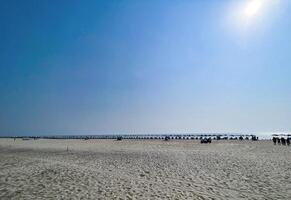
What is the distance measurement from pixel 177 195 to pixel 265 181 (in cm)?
508

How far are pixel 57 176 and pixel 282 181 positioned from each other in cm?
1028

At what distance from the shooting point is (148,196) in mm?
10578

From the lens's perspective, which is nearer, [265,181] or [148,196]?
[148,196]

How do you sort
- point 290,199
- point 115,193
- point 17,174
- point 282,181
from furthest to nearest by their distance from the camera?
1. point 17,174
2. point 282,181
3. point 115,193
4. point 290,199

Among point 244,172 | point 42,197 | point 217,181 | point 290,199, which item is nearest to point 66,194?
point 42,197

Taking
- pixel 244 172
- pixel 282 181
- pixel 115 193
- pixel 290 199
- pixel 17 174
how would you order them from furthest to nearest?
1. pixel 244 172
2. pixel 17 174
3. pixel 282 181
4. pixel 115 193
5. pixel 290 199

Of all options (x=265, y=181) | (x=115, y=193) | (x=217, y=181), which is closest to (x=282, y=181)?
(x=265, y=181)

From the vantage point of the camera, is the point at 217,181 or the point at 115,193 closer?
the point at 115,193

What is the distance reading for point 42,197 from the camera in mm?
10328

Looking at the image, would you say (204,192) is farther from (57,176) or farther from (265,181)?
(57,176)

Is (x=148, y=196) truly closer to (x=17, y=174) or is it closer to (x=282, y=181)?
(x=282, y=181)

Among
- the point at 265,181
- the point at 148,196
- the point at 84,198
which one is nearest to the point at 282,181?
the point at 265,181

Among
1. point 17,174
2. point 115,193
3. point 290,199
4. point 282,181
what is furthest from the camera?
point 17,174

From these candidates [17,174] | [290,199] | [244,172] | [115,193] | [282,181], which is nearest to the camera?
[290,199]
